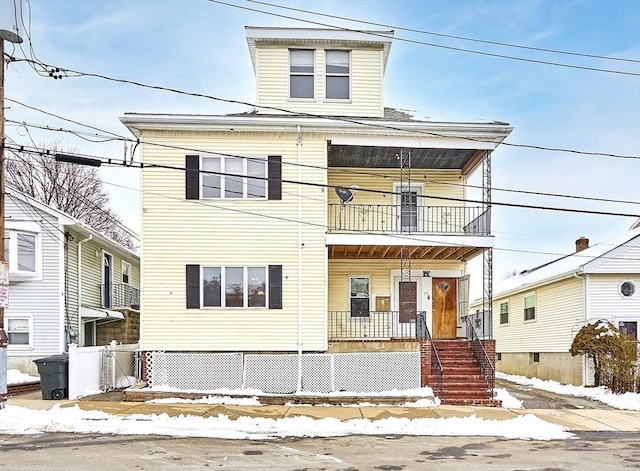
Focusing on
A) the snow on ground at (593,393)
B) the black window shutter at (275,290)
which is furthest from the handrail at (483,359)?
the black window shutter at (275,290)

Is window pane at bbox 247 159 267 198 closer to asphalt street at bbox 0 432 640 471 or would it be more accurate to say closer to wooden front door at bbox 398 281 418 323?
wooden front door at bbox 398 281 418 323

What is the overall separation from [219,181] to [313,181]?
2.61 meters

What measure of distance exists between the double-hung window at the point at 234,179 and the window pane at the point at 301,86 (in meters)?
2.75

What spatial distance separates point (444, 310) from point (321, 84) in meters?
8.11

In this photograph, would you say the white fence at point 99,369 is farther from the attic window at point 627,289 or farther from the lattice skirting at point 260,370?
the attic window at point 627,289

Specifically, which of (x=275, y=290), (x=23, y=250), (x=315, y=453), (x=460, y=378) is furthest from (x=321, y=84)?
(x=315, y=453)

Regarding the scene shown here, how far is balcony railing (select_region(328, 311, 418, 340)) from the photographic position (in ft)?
62.7

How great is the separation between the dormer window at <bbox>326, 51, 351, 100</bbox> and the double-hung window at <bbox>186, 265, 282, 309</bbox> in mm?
5675

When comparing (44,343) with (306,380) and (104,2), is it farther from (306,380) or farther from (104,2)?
(104,2)

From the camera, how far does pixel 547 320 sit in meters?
24.2

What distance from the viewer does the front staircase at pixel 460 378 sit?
15.8 m

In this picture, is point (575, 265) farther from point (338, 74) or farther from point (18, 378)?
point (18, 378)

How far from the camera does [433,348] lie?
1697 cm

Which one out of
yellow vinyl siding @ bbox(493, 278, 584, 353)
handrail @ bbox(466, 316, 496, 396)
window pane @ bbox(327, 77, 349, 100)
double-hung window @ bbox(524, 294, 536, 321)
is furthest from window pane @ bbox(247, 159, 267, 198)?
double-hung window @ bbox(524, 294, 536, 321)
